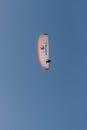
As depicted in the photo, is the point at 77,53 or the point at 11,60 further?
the point at 11,60

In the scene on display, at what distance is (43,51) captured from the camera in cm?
103

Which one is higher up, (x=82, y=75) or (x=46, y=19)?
(x=46, y=19)

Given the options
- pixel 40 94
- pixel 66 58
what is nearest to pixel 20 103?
pixel 40 94

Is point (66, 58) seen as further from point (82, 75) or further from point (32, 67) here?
point (32, 67)

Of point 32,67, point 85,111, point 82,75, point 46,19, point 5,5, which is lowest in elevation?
point 85,111

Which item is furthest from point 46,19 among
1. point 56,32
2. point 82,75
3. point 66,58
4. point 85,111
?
point 85,111

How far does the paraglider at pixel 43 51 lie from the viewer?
1.02m

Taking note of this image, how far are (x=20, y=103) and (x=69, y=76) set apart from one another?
1.17 feet

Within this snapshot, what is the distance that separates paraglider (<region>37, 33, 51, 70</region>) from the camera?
102 cm

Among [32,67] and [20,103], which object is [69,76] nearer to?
[32,67]

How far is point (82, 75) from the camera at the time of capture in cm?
89

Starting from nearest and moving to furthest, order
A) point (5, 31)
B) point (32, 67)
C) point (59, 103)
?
point (59, 103)
point (32, 67)
point (5, 31)

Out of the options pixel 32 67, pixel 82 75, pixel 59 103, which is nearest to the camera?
pixel 82 75

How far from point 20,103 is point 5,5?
1.72ft
